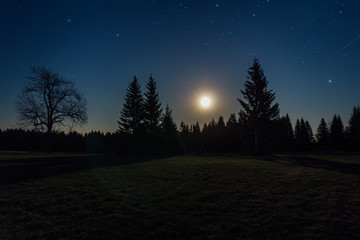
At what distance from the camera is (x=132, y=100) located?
122ft

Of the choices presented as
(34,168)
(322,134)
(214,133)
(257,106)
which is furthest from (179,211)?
(322,134)

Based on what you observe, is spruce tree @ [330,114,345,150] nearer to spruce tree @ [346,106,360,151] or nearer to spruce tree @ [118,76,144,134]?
spruce tree @ [346,106,360,151]

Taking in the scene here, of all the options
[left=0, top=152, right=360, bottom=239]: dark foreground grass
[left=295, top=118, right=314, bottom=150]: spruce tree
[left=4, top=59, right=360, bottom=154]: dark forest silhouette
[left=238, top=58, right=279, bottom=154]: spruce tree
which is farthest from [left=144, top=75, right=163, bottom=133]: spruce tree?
[left=295, top=118, right=314, bottom=150]: spruce tree

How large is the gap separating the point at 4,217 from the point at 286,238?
5.77 m

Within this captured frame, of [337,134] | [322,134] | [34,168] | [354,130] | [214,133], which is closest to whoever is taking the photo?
[34,168]

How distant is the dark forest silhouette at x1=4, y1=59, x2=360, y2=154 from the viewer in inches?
1056

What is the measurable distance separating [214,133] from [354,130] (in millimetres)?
43858

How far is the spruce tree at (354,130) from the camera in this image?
166 feet

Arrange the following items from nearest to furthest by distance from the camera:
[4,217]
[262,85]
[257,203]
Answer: [4,217] < [257,203] < [262,85]

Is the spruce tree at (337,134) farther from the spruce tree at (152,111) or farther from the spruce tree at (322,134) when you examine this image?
the spruce tree at (152,111)

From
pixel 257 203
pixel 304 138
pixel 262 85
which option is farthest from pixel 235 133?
pixel 257 203

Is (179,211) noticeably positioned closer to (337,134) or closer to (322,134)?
(337,134)

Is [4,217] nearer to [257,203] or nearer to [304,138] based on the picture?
[257,203]

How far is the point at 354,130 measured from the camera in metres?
53.8
